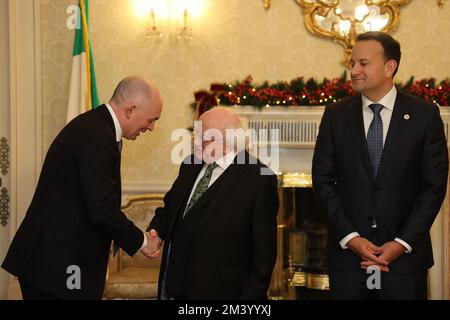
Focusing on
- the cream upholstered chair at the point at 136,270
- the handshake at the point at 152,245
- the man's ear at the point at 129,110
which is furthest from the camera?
the cream upholstered chair at the point at 136,270

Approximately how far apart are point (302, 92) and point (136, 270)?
6.94 feet

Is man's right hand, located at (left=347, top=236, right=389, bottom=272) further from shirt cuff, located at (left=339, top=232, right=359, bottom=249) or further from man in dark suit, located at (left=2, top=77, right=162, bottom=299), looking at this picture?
man in dark suit, located at (left=2, top=77, right=162, bottom=299)

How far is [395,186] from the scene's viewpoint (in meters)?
3.12

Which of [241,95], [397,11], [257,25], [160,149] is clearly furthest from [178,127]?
[397,11]

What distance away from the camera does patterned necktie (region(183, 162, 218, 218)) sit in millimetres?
3059

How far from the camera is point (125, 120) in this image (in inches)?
124

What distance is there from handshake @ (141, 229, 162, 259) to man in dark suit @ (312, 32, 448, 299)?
853mm

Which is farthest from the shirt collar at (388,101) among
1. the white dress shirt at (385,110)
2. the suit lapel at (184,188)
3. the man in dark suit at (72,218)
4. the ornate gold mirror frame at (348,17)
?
the ornate gold mirror frame at (348,17)

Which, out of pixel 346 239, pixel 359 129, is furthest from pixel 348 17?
pixel 346 239

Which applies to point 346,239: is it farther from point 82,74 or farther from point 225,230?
point 82,74

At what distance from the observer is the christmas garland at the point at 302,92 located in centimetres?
569

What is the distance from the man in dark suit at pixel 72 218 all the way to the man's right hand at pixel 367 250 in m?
1.10

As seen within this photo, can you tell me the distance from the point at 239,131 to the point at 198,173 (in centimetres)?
33

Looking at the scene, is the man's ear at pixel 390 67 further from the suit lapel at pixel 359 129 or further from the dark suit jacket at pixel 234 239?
the dark suit jacket at pixel 234 239
